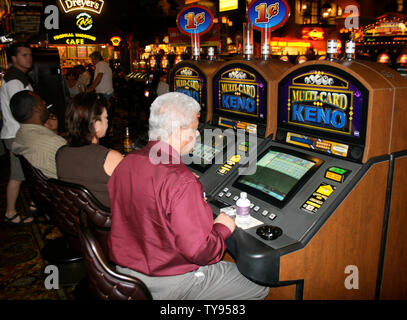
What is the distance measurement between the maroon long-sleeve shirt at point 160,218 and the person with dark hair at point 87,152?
563 mm

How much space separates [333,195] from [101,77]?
6.56 m

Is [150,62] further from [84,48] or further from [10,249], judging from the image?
[10,249]

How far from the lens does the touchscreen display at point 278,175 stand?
6.79ft

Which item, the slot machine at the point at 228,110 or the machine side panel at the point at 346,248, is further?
the slot machine at the point at 228,110

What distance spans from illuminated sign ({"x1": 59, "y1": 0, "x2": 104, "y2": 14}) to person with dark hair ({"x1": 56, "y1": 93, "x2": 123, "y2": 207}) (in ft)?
17.1

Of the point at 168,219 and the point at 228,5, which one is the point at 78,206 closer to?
the point at 168,219

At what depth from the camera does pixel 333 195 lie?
1.87 m

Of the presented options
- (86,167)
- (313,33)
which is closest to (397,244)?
(86,167)

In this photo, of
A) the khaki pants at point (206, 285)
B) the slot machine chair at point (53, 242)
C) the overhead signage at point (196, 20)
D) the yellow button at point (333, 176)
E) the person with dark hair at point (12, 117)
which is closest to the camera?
the khaki pants at point (206, 285)

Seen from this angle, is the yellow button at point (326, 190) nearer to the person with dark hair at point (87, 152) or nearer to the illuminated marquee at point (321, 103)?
the illuminated marquee at point (321, 103)

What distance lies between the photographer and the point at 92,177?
2279 mm

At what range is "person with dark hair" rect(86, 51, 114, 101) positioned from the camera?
292 inches
